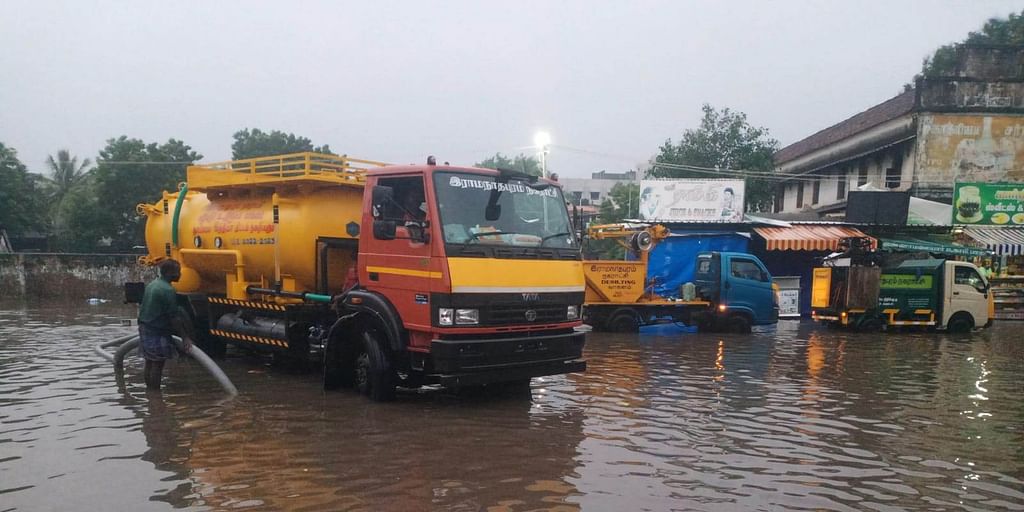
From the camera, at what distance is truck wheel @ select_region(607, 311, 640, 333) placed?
1584cm

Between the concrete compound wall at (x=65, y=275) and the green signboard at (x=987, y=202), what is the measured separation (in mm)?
28902

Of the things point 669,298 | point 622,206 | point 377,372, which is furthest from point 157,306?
point 622,206

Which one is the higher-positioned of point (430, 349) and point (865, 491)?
point (430, 349)

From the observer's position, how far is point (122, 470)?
5.16 metres

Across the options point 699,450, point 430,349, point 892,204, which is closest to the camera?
point 699,450

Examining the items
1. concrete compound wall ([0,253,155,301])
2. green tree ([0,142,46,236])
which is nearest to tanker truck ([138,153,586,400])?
concrete compound wall ([0,253,155,301])

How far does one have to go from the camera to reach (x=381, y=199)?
707 centimetres

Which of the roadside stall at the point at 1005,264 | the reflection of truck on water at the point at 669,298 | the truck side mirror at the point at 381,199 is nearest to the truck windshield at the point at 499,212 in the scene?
the truck side mirror at the point at 381,199

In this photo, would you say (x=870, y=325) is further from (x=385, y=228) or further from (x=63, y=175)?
(x=63, y=175)

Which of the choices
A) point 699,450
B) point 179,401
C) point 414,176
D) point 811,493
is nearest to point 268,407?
point 179,401

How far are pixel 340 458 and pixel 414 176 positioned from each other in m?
3.01

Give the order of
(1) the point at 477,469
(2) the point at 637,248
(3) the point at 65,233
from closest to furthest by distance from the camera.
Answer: (1) the point at 477,469 → (2) the point at 637,248 → (3) the point at 65,233

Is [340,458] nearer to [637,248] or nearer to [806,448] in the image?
[806,448]

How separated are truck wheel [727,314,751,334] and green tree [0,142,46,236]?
104 ft
